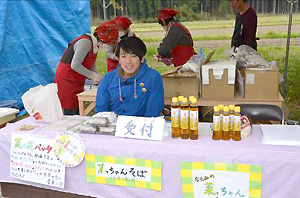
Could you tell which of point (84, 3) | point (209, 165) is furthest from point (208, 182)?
point (84, 3)

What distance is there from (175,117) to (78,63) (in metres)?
1.42

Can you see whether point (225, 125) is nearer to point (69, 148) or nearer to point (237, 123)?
point (237, 123)

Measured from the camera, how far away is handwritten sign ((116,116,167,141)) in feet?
5.20

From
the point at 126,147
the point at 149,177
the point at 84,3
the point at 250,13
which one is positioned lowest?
the point at 149,177

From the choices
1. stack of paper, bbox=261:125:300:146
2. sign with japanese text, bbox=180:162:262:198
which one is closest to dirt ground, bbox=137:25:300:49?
stack of paper, bbox=261:125:300:146

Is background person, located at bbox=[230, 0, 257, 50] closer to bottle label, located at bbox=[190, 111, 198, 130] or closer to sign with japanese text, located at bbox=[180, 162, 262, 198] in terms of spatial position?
bottle label, located at bbox=[190, 111, 198, 130]

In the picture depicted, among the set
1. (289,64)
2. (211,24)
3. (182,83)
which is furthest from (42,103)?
(289,64)

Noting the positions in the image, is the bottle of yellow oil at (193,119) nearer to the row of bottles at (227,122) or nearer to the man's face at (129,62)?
the row of bottles at (227,122)

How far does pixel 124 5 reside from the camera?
464cm

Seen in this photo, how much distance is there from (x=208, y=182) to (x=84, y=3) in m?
4.59

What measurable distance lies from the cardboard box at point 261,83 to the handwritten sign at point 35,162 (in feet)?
5.21

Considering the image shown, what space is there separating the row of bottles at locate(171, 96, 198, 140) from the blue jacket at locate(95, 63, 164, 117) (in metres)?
0.55

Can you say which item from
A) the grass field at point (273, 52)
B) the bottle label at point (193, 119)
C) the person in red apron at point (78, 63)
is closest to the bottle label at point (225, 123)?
the bottle label at point (193, 119)

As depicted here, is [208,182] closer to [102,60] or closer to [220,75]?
[220,75]
